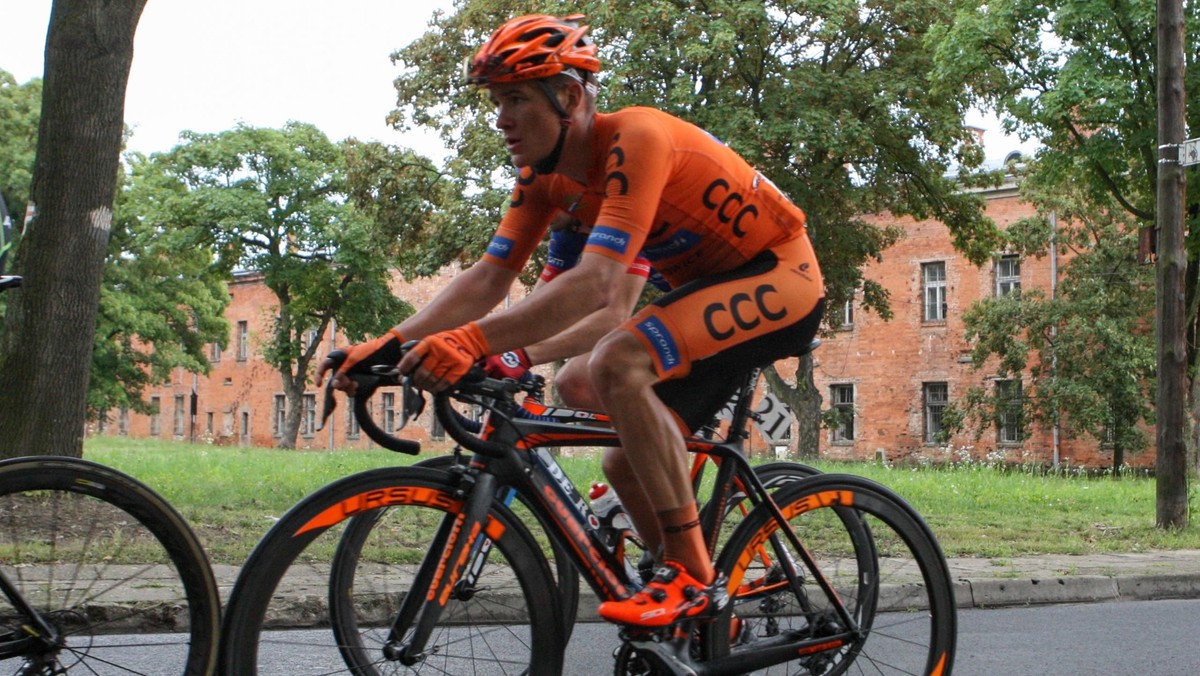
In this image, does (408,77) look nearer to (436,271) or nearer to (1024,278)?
(436,271)

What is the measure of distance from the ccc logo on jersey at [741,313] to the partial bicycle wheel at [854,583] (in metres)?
0.56

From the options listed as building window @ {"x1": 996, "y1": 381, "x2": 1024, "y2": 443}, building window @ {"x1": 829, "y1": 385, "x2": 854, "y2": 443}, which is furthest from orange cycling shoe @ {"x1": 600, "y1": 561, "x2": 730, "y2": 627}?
building window @ {"x1": 829, "y1": 385, "x2": 854, "y2": 443}

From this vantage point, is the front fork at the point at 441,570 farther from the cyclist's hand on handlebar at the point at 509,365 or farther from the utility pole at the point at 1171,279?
the utility pole at the point at 1171,279

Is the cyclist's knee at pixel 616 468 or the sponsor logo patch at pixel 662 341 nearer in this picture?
the sponsor logo patch at pixel 662 341

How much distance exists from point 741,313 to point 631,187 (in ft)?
1.73

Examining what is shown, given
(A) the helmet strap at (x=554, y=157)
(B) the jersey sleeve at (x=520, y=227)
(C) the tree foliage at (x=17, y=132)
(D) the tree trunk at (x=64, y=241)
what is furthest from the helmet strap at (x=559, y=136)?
(C) the tree foliage at (x=17, y=132)

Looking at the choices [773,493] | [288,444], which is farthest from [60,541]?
[288,444]

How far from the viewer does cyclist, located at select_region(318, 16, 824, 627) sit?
12.2 ft

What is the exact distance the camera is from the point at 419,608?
3445mm

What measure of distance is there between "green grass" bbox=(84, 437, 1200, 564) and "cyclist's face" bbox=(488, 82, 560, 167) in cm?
161

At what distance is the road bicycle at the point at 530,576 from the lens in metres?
3.36

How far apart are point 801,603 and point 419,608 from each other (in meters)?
1.38

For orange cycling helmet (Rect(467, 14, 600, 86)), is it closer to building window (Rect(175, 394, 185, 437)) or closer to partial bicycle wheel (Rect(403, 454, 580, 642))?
partial bicycle wheel (Rect(403, 454, 580, 642))

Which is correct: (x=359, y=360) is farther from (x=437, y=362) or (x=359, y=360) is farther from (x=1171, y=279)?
(x=1171, y=279)
